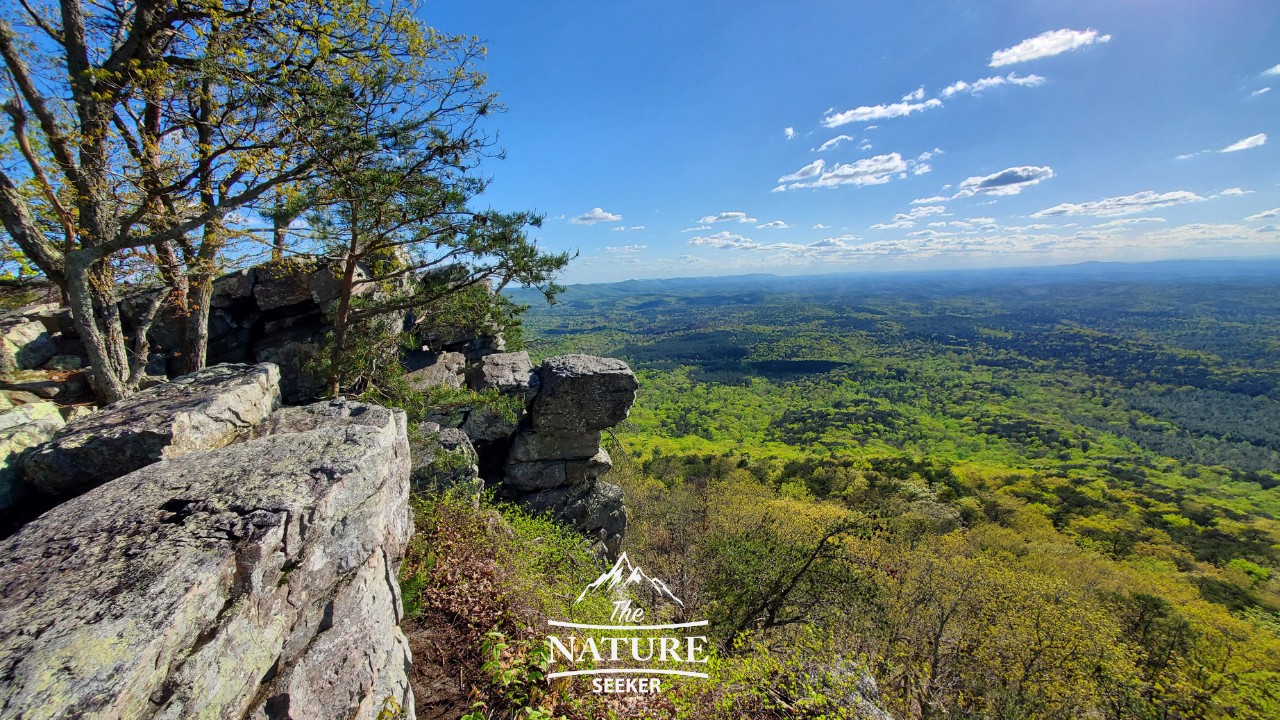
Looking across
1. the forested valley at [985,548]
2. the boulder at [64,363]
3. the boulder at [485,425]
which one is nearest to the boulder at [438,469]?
the boulder at [485,425]

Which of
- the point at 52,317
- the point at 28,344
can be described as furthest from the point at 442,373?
the point at 52,317

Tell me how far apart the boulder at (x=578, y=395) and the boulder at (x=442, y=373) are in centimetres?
285

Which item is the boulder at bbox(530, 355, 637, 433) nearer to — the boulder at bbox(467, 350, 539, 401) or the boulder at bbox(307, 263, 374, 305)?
the boulder at bbox(467, 350, 539, 401)

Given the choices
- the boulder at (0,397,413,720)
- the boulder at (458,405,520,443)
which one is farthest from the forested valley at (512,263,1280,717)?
the boulder at (0,397,413,720)

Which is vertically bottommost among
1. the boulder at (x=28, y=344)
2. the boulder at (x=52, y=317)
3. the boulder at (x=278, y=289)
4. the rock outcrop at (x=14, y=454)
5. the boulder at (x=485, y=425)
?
the boulder at (x=485, y=425)

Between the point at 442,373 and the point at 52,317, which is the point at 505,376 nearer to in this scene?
the point at 442,373

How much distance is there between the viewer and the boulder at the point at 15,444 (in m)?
5.42

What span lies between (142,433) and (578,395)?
1162cm

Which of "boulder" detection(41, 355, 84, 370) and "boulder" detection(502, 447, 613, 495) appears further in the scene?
"boulder" detection(502, 447, 613, 495)

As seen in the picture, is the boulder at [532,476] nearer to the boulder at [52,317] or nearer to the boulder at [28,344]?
the boulder at [28,344]

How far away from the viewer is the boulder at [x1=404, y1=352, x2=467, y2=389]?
565 inches

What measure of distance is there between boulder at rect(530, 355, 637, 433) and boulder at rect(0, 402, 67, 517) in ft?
36.3

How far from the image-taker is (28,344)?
1121 cm

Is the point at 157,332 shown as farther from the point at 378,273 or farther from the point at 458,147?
the point at 458,147
